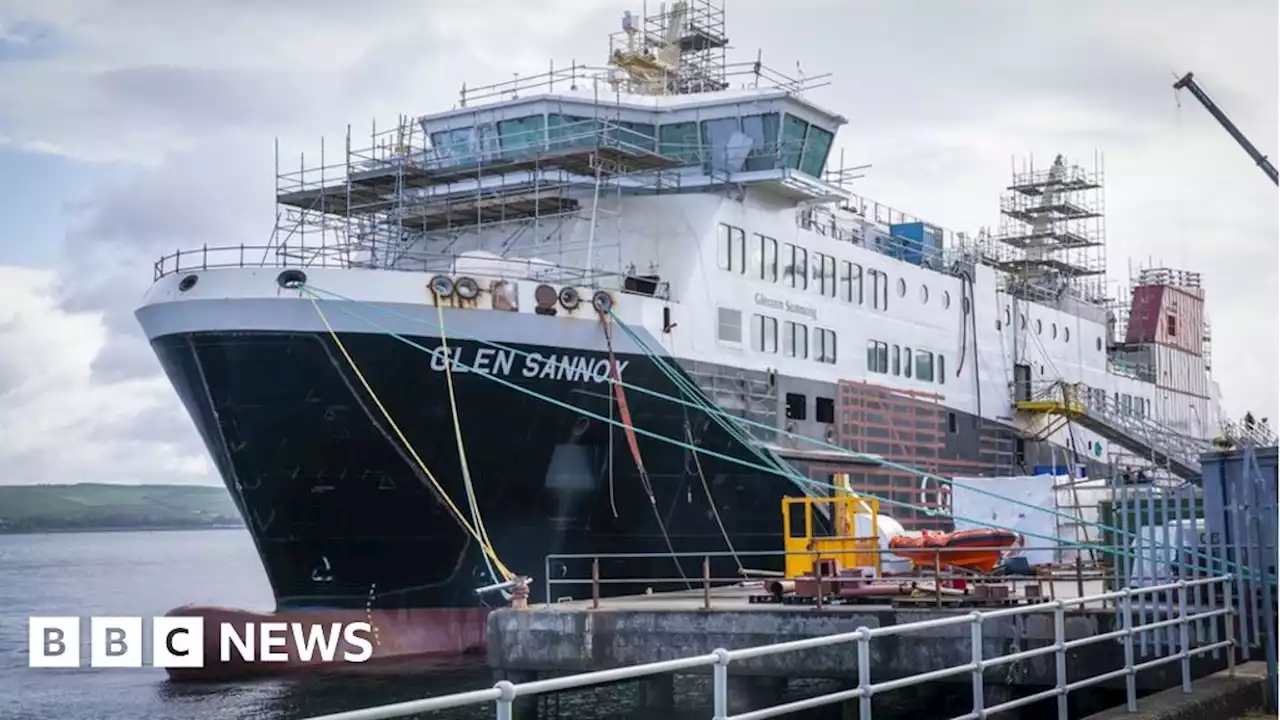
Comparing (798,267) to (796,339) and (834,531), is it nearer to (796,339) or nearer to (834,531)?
(796,339)

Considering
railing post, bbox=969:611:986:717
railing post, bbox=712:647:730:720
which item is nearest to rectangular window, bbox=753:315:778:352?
A: railing post, bbox=969:611:986:717

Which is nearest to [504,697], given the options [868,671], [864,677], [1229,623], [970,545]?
[864,677]

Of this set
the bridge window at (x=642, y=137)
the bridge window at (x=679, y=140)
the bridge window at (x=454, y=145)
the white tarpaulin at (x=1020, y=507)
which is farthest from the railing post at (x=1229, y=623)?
the bridge window at (x=454, y=145)

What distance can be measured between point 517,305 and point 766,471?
17.1ft

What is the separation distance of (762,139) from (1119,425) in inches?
572

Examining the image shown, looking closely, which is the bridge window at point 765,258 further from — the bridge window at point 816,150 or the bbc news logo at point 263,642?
the bbc news logo at point 263,642

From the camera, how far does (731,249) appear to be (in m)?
25.4

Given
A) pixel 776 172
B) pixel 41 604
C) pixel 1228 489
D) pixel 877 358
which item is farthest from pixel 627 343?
pixel 41 604

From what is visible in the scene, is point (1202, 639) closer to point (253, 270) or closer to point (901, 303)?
point (253, 270)

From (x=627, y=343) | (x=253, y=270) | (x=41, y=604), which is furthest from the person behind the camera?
(x=41, y=604)

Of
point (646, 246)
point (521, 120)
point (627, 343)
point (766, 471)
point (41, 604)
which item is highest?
point (521, 120)

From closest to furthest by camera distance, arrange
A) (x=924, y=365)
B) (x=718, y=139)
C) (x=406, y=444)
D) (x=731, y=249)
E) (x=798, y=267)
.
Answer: (x=406, y=444)
(x=731, y=249)
(x=798, y=267)
(x=718, y=139)
(x=924, y=365)

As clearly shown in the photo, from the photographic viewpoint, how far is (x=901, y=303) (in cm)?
3023

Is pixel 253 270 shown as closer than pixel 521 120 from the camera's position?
Yes
